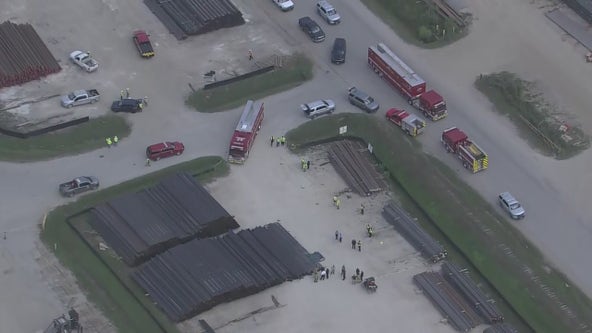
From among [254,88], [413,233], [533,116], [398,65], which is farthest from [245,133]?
[533,116]

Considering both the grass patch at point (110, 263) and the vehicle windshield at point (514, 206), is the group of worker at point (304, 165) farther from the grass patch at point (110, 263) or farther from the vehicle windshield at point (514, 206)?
the vehicle windshield at point (514, 206)

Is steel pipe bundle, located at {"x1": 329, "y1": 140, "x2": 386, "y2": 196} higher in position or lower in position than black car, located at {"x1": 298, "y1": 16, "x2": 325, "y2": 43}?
lower

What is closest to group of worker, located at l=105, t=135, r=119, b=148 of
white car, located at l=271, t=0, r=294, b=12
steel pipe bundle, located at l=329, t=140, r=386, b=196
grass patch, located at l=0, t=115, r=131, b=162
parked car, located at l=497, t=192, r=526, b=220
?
grass patch, located at l=0, t=115, r=131, b=162

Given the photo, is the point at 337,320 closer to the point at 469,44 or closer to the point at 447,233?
the point at 447,233

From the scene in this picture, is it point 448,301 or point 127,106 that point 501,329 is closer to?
point 448,301

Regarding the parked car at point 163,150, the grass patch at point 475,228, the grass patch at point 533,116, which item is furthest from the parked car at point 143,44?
the grass patch at point 533,116

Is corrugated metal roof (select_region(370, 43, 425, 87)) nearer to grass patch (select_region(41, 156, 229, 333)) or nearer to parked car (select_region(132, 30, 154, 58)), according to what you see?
grass patch (select_region(41, 156, 229, 333))
